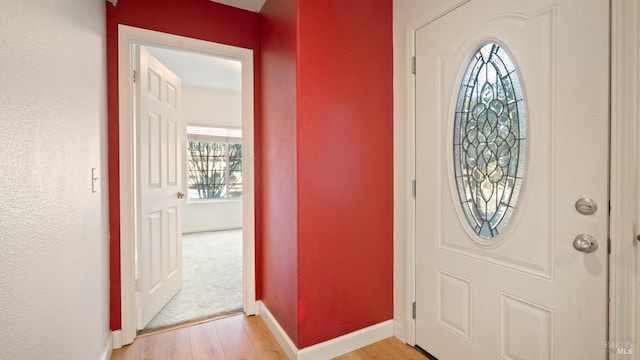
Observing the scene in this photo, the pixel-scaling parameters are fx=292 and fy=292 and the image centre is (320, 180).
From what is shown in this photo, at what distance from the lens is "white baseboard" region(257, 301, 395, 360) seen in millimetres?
1763

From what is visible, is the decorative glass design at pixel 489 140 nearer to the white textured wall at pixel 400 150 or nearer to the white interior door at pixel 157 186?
the white textured wall at pixel 400 150

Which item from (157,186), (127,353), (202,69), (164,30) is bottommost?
(127,353)

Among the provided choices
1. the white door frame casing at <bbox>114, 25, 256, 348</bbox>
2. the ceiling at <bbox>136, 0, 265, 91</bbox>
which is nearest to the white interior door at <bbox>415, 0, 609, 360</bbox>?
the white door frame casing at <bbox>114, 25, 256, 348</bbox>

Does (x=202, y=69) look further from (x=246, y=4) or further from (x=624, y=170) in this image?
(x=624, y=170)

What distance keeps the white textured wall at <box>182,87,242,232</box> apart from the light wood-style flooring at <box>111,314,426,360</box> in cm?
374

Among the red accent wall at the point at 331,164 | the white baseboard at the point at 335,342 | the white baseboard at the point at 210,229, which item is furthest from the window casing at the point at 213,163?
the white baseboard at the point at 335,342

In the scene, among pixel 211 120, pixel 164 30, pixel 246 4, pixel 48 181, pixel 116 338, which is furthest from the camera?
pixel 211 120

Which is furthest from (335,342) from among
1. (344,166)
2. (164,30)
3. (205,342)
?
(164,30)

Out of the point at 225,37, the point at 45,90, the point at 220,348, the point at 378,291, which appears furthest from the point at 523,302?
the point at 225,37

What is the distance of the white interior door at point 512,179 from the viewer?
3.71 ft

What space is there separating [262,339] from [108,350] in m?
0.94

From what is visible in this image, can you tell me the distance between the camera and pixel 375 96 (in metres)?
1.97

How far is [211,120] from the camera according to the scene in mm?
5625

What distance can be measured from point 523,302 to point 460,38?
136cm
